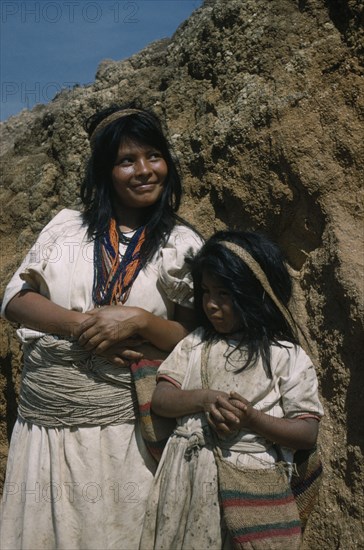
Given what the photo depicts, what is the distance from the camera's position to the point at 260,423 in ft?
8.08

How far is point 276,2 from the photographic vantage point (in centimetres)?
366

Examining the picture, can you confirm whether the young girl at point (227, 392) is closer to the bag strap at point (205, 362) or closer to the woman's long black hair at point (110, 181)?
the bag strap at point (205, 362)

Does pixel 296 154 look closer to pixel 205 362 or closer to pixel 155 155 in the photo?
pixel 155 155

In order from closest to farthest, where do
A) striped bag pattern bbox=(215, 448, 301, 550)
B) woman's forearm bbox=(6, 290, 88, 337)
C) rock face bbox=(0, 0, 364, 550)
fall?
striped bag pattern bbox=(215, 448, 301, 550), woman's forearm bbox=(6, 290, 88, 337), rock face bbox=(0, 0, 364, 550)

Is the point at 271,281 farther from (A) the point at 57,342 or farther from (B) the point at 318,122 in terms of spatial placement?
(B) the point at 318,122

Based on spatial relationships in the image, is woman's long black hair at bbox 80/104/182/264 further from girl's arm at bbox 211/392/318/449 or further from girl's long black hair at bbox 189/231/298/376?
girl's arm at bbox 211/392/318/449

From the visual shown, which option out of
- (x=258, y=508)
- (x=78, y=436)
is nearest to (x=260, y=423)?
(x=258, y=508)

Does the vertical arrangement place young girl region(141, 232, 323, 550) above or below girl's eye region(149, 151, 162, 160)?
below

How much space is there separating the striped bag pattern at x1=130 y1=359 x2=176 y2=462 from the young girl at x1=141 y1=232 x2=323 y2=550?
6 cm

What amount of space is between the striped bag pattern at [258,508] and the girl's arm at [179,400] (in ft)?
0.52

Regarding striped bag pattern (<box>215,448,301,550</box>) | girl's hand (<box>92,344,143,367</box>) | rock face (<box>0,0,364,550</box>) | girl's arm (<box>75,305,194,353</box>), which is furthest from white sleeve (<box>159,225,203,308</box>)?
rock face (<box>0,0,364,550</box>)

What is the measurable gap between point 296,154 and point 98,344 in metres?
1.31

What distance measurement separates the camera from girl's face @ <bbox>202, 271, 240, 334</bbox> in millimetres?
2623

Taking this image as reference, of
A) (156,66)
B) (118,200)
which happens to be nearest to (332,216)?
(118,200)
